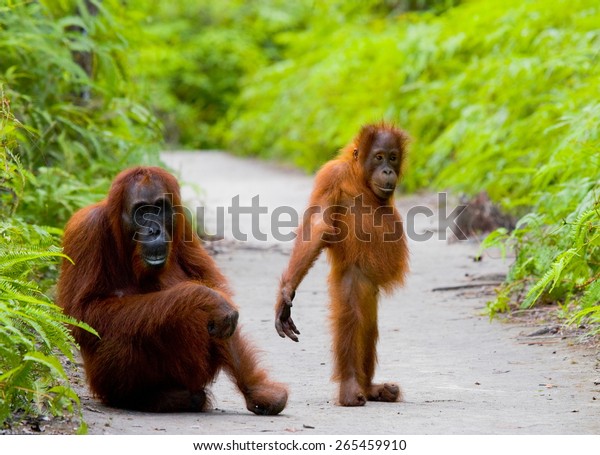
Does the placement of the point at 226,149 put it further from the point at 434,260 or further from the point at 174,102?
the point at 434,260

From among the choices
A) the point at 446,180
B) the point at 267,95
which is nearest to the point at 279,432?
the point at 446,180

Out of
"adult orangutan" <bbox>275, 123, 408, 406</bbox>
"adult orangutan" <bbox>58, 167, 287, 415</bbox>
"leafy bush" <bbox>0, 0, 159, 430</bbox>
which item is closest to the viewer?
"adult orangutan" <bbox>58, 167, 287, 415</bbox>

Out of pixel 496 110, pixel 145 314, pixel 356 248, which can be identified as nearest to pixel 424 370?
pixel 356 248

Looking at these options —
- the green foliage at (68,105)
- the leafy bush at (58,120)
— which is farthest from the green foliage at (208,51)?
the green foliage at (68,105)

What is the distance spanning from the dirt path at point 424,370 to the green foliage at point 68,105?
56.9 inches

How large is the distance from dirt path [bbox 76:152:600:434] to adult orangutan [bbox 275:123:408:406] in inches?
8.7

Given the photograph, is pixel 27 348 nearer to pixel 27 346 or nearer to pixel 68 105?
pixel 27 346

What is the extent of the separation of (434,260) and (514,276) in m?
2.54

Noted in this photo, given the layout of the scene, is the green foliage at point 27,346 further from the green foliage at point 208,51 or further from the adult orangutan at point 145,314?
the green foliage at point 208,51

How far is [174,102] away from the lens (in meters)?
31.4

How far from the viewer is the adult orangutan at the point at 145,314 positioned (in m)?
4.34

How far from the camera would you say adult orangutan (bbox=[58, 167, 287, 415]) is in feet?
14.2

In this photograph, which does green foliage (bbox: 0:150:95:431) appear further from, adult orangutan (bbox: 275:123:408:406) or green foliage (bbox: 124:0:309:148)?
green foliage (bbox: 124:0:309:148)

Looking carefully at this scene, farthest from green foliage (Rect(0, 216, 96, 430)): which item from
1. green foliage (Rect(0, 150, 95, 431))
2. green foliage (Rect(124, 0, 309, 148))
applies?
green foliage (Rect(124, 0, 309, 148))
